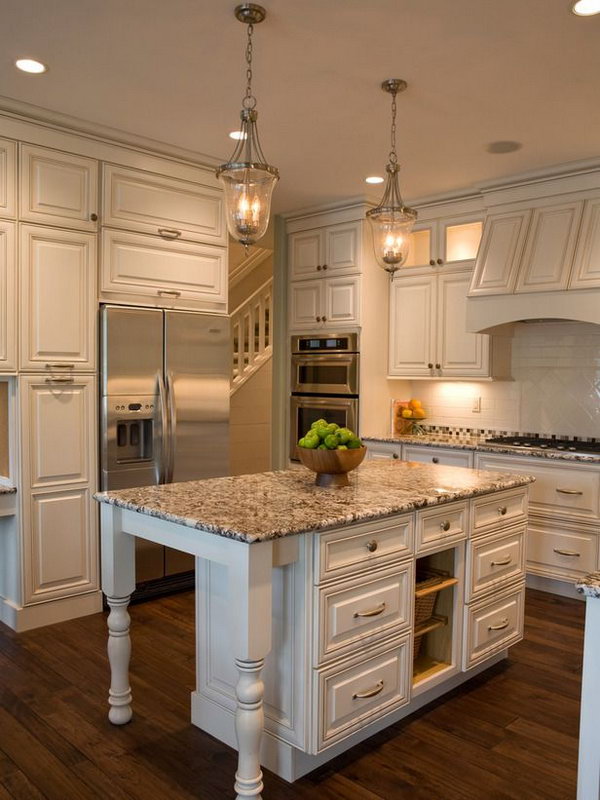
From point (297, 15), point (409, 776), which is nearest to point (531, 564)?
point (409, 776)

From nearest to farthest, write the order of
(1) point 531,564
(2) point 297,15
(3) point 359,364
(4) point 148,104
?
(2) point 297,15, (4) point 148,104, (1) point 531,564, (3) point 359,364

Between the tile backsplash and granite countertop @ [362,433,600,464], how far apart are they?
18 centimetres

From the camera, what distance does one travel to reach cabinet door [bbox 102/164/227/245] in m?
3.87

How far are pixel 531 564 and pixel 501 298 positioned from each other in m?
1.77

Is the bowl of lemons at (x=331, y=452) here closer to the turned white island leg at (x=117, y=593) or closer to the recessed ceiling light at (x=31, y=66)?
the turned white island leg at (x=117, y=593)

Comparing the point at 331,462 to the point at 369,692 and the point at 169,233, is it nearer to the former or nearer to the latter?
the point at 369,692

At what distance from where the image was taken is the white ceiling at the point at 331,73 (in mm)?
2539

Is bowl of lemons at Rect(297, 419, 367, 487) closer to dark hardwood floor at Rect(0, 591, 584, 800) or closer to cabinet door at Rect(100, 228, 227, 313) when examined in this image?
dark hardwood floor at Rect(0, 591, 584, 800)

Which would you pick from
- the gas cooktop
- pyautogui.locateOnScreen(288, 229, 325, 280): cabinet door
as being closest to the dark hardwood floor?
the gas cooktop

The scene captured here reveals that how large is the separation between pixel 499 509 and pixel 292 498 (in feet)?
3.44

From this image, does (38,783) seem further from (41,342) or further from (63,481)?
(41,342)

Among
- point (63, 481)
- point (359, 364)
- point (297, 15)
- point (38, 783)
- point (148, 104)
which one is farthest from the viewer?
point (359, 364)

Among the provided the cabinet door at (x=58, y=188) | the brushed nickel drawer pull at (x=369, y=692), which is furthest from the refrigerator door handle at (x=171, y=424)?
the brushed nickel drawer pull at (x=369, y=692)

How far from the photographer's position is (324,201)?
5.25 metres
